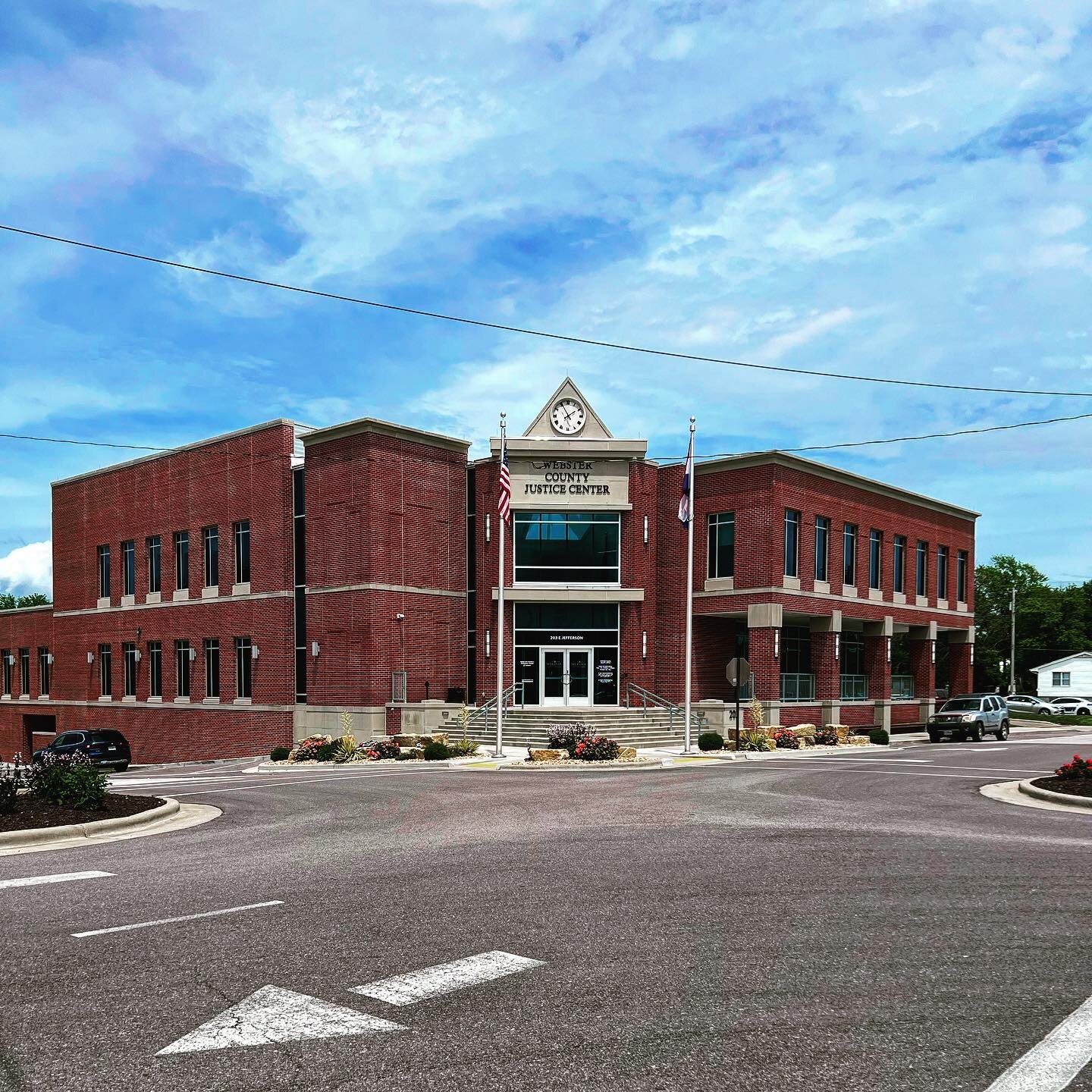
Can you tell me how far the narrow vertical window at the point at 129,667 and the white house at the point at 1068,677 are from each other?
8006 centimetres

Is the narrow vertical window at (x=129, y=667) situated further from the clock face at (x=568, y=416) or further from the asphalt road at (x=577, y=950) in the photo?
the asphalt road at (x=577, y=950)

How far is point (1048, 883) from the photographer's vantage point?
10461 millimetres

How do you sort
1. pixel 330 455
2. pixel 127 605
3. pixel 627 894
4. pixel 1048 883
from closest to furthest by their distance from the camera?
pixel 627 894
pixel 1048 883
pixel 330 455
pixel 127 605

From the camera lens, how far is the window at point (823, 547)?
46.0 metres

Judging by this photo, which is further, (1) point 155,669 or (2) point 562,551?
(1) point 155,669

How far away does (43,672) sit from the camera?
193 ft

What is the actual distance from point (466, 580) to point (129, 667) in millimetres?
18521

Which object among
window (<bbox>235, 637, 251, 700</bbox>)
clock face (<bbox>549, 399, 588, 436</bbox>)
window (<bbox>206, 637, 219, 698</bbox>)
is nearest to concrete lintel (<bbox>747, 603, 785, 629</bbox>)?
clock face (<bbox>549, 399, 588, 436</bbox>)

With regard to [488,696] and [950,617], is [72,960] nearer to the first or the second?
[488,696]

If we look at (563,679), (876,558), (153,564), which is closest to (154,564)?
(153,564)

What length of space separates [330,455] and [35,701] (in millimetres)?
28091

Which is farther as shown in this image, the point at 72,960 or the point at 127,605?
the point at 127,605

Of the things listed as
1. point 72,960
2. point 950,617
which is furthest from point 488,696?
point 72,960

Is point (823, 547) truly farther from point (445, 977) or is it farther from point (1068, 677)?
point (1068, 677)
